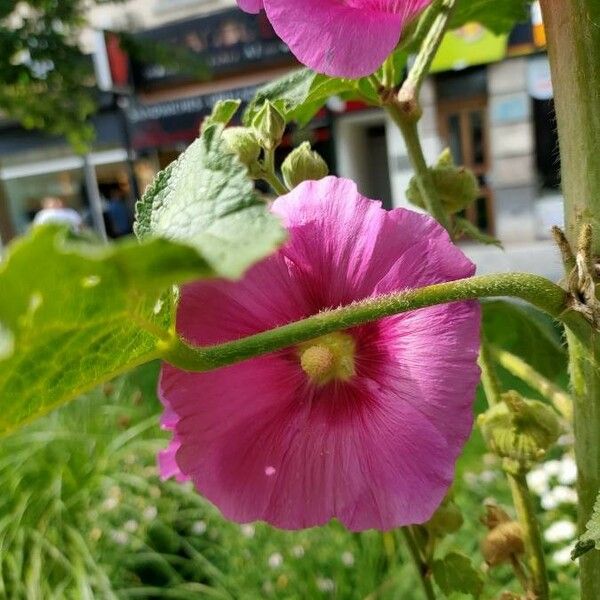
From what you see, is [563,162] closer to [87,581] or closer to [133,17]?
[87,581]

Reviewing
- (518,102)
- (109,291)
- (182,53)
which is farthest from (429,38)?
(518,102)

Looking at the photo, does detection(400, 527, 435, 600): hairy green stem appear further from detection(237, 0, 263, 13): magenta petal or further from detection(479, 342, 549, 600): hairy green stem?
detection(237, 0, 263, 13): magenta petal

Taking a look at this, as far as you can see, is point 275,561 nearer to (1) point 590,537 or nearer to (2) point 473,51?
(1) point 590,537

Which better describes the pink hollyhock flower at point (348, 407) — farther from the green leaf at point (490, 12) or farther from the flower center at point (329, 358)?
the green leaf at point (490, 12)

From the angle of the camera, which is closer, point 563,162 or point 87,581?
point 563,162

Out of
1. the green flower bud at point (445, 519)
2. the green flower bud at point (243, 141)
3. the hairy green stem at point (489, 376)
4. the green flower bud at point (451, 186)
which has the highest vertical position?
the green flower bud at point (243, 141)

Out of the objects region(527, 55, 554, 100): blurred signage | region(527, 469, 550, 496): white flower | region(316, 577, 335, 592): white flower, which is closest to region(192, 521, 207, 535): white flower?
region(316, 577, 335, 592): white flower

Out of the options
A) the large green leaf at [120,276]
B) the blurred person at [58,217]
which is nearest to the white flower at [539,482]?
the blurred person at [58,217]
